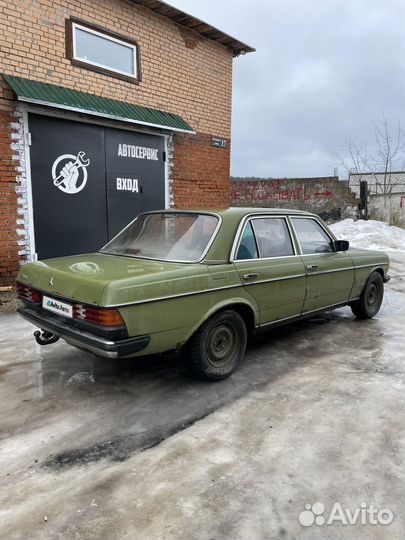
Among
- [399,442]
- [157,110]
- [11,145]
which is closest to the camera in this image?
[399,442]

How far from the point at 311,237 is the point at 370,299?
5.49 feet

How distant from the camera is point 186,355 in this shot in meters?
3.50

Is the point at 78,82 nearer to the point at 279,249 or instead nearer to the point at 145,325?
the point at 279,249

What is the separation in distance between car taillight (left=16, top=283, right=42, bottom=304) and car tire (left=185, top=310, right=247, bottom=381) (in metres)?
1.35

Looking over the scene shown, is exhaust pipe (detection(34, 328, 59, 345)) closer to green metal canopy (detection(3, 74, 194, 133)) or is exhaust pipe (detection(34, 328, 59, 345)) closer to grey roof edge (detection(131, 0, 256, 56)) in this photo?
green metal canopy (detection(3, 74, 194, 133))

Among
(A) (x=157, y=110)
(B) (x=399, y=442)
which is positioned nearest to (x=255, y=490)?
(B) (x=399, y=442)

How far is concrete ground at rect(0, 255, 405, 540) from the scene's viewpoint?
2.08 m

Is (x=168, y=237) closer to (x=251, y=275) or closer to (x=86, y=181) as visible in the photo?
(x=251, y=275)

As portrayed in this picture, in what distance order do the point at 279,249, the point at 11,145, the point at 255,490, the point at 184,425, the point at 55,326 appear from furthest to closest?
the point at 11,145, the point at 279,249, the point at 55,326, the point at 184,425, the point at 255,490

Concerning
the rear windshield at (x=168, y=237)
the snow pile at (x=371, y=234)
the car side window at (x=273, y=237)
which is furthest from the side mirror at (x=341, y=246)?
the snow pile at (x=371, y=234)

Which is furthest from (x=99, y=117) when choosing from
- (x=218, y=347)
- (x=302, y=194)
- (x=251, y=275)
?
(x=302, y=194)

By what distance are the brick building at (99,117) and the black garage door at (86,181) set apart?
0.02 meters

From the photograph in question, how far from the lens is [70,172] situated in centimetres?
703

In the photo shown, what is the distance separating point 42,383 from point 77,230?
4.04 meters
